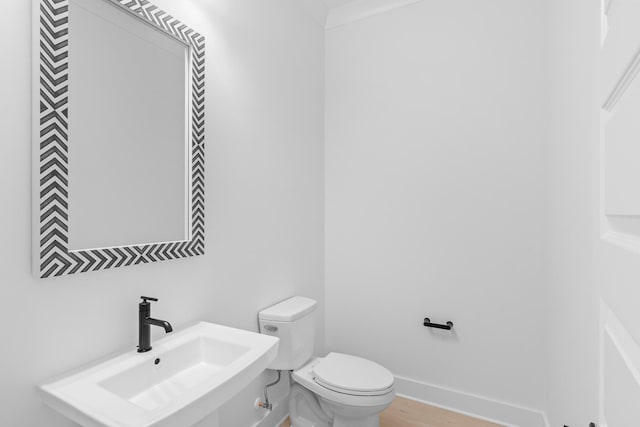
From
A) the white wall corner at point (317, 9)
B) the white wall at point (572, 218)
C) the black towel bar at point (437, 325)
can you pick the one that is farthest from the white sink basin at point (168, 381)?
the white wall corner at point (317, 9)

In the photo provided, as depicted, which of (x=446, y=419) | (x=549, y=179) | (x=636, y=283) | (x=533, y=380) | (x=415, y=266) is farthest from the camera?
(x=415, y=266)

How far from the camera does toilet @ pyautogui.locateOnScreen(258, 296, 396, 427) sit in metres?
1.61

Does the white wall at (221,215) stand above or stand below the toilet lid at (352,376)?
above

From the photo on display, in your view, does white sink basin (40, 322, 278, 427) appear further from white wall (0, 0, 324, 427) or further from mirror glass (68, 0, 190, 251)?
mirror glass (68, 0, 190, 251)

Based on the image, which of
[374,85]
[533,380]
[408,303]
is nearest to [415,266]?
[408,303]

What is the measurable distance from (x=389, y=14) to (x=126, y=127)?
6.27 feet

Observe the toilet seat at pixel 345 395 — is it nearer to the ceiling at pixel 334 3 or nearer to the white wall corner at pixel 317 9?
the white wall corner at pixel 317 9

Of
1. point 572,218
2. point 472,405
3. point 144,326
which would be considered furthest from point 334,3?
point 472,405

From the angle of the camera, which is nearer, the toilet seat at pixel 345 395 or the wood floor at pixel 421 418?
the toilet seat at pixel 345 395

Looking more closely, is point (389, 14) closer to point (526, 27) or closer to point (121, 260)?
point (526, 27)

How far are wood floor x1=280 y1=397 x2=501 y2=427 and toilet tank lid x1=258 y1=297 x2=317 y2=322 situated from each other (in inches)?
28.6

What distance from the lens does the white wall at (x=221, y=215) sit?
2.94 ft

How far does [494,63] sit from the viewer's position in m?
1.95

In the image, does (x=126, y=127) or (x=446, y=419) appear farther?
(x=446, y=419)
